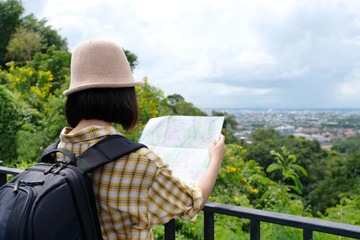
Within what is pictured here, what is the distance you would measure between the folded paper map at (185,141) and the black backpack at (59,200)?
13.8 inches

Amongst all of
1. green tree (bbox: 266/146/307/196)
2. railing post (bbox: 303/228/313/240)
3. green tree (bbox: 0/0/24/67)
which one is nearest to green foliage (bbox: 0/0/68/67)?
green tree (bbox: 0/0/24/67)

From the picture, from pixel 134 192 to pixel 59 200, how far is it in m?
0.23

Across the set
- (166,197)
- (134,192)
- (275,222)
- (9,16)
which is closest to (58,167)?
(134,192)

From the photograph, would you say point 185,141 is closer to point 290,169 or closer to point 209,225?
point 209,225

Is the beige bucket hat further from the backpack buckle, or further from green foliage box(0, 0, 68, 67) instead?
green foliage box(0, 0, 68, 67)

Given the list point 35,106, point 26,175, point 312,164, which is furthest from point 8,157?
point 312,164

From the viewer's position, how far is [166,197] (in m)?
1.00

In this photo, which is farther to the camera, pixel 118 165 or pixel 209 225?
pixel 209 225

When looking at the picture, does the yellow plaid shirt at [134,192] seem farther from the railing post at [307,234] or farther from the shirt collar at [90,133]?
the railing post at [307,234]

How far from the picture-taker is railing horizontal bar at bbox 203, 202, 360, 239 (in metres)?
0.96

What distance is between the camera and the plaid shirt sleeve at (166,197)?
38.8 inches

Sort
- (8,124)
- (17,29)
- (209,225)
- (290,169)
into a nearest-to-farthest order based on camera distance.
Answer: (209,225) → (290,169) → (8,124) → (17,29)

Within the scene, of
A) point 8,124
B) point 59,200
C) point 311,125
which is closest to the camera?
point 59,200

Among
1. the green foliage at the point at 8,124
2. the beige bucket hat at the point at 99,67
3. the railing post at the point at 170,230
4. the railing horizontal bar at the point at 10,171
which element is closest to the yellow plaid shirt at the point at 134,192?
the beige bucket hat at the point at 99,67
